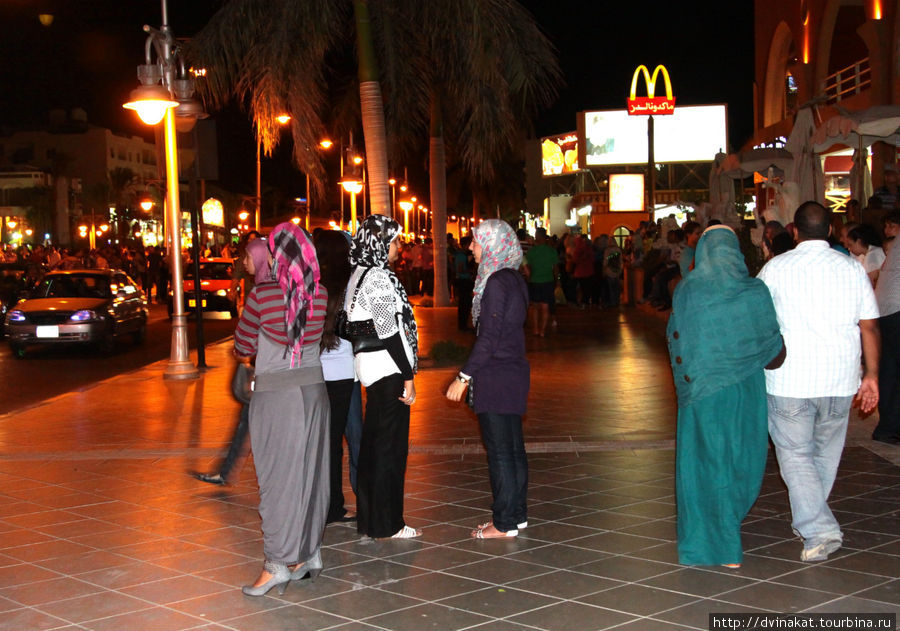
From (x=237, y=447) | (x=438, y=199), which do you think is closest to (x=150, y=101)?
(x=237, y=447)

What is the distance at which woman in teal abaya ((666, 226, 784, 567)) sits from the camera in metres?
5.49

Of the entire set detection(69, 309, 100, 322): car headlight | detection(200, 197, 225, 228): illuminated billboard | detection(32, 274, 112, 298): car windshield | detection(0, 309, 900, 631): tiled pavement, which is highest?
detection(200, 197, 225, 228): illuminated billboard

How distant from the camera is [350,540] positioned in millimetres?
6418

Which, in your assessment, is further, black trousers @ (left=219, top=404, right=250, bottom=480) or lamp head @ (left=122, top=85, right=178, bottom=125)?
lamp head @ (left=122, top=85, right=178, bottom=125)

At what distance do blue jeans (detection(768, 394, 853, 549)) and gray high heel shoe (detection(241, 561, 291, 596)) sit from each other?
2.85 meters

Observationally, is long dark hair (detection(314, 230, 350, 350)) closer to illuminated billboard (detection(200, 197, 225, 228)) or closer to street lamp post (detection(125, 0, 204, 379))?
street lamp post (detection(125, 0, 204, 379))

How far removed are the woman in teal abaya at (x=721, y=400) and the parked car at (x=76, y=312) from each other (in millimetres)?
15483

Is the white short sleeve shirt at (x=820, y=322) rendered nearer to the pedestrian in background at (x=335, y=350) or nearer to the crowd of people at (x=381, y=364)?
the crowd of people at (x=381, y=364)

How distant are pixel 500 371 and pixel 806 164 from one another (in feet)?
31.3

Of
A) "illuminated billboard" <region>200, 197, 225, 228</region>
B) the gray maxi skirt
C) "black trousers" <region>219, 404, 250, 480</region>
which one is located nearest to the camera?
the gray maxi skirt

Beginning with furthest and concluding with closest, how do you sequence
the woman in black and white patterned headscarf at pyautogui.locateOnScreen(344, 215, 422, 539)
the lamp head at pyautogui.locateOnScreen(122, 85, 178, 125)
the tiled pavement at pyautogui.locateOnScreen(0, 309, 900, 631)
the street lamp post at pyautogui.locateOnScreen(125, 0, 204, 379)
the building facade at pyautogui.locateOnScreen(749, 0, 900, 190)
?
1. the building facade at pyautogui.locateOnScreen(749, 0, 900, 190)
2. the street lamp post at pyautogui.locateOnScreen(125, 0, 204, 379)
3. the lamp head at pyautogui.locateOnScreen(122, 85, 178, 125)
4. the woman in black and white patterned headscarf at pyautogui.locateOnScreen(344, 215, 422, 539)
5. the tiled pavement at pyautogui.locateOnScreen(0, 309, 900, 631)

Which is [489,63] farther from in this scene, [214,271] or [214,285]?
[214,271]

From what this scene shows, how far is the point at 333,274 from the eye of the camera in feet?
20.7

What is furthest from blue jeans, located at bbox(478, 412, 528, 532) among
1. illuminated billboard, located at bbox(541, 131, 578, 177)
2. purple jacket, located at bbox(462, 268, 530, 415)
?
illuminated billboard, located at bbox(541, 131, 578, 177)
